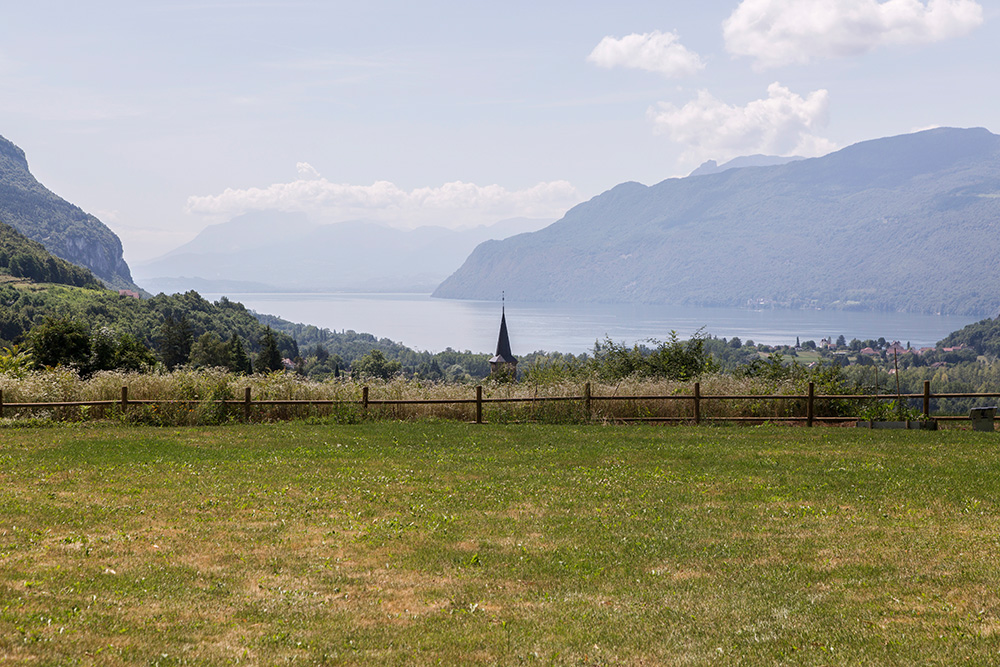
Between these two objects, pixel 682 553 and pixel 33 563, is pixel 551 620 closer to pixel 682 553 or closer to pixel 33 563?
pixel 682 553

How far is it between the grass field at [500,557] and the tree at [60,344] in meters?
20.1

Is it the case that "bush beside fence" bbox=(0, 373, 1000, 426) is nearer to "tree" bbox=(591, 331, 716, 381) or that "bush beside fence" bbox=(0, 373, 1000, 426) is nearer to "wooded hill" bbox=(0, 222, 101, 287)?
"tree" bbox=(591, 331, 716, 381)

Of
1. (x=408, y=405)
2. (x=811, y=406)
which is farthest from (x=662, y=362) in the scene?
(x=408, y=405)

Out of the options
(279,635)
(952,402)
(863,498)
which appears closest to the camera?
(279,635)

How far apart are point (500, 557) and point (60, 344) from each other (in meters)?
31.6

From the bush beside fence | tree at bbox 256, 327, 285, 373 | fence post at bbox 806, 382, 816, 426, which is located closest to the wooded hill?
tree at bbox 256, 327, 285, 373

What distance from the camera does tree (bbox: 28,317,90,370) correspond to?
33.4m

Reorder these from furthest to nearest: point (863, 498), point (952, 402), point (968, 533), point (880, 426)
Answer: point (952, 402), point (880, 426), point (863, 498), point (968, 533)

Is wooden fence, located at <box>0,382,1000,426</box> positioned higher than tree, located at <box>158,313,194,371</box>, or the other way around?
tree, located at <box>158,313,194,371</box>

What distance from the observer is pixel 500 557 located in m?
9.21

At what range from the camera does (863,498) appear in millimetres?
11750

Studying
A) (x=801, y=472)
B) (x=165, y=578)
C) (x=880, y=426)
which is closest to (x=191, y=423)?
(x=165, y=578)

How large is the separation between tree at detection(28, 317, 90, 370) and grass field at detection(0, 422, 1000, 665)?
790 inches

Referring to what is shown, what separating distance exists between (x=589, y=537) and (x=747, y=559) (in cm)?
196
